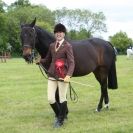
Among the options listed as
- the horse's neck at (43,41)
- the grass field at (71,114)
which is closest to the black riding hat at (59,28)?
the horse's neck at (43,41)

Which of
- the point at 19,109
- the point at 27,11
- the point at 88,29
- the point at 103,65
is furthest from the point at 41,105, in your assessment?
the point at 88,29

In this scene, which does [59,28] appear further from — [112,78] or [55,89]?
[112,78]

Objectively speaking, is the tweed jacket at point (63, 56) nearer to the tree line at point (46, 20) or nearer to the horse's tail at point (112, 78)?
the horse's tail at point (112, 78)

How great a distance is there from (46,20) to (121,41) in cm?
3732

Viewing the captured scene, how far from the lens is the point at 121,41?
449 ft

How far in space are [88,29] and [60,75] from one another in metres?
124

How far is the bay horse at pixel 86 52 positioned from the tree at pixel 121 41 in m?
118

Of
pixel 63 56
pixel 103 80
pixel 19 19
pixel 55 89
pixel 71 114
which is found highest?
pixel 63 56

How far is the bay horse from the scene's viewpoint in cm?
955

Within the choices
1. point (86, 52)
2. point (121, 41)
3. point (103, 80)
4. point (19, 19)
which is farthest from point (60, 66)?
point (121, 41)

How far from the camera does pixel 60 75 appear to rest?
31.1ft

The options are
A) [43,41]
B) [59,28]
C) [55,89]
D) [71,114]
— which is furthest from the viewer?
[71,114]

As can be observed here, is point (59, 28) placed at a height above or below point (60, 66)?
above

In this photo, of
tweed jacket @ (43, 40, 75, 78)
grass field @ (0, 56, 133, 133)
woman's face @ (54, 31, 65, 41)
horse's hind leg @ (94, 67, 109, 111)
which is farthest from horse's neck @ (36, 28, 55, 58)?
horse's hind leg @ (94, 67, 109, 111)
